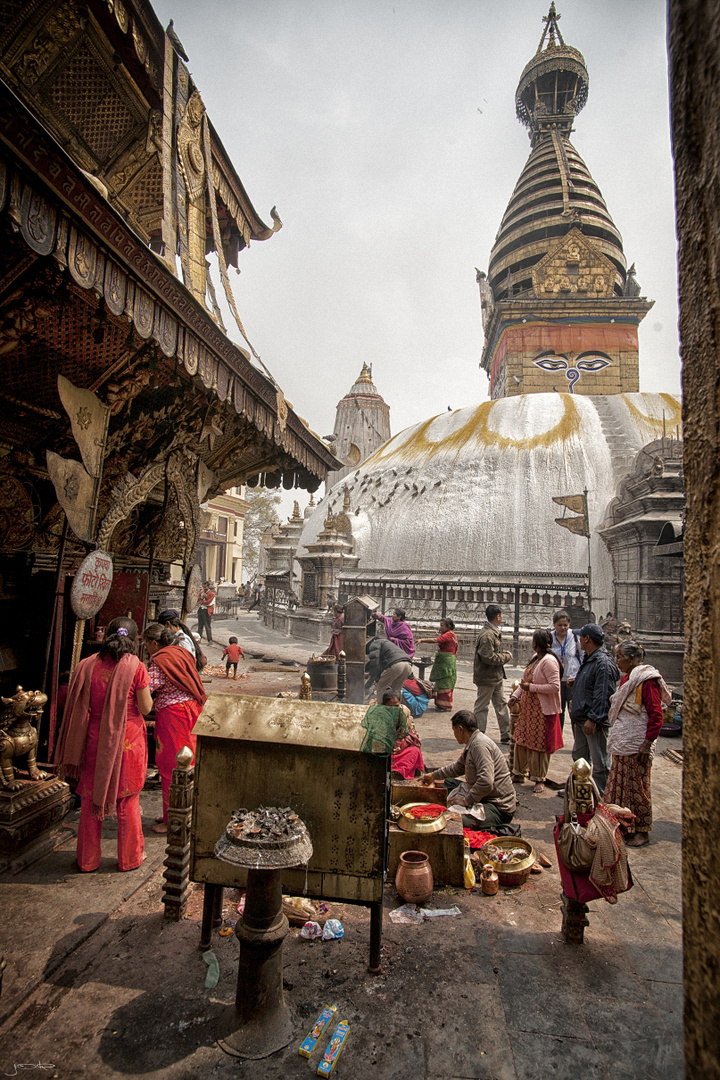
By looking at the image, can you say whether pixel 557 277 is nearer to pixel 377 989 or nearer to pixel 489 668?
pixel 489 668

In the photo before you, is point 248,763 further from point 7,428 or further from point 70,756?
point 7,428

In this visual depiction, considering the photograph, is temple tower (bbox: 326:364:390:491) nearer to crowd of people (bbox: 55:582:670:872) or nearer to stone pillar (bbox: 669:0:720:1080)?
crowd of people (bbox: 55:582:670:872)

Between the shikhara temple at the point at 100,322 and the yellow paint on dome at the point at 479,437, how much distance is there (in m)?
16.3

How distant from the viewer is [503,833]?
452 centimetres

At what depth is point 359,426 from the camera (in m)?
49.5

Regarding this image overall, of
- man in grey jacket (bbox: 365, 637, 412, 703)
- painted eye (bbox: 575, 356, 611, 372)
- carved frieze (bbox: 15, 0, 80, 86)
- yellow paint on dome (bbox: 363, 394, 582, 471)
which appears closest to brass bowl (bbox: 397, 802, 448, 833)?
man in grey jacket (bbox: 365, 637, 412, 703)

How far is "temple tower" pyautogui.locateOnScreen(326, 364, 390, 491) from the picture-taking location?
48.9 meters

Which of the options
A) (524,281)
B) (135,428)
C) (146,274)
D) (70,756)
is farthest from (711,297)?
(524,281)

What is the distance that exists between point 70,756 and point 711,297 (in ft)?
14.2

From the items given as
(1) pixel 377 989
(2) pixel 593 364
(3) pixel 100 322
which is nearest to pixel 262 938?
(1) pixel 377 989

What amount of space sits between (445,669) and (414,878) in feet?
18.2

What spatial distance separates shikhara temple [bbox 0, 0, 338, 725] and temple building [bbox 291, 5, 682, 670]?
381 inches

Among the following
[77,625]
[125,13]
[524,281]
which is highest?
[524,281]

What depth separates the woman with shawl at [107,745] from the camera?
3.73m
